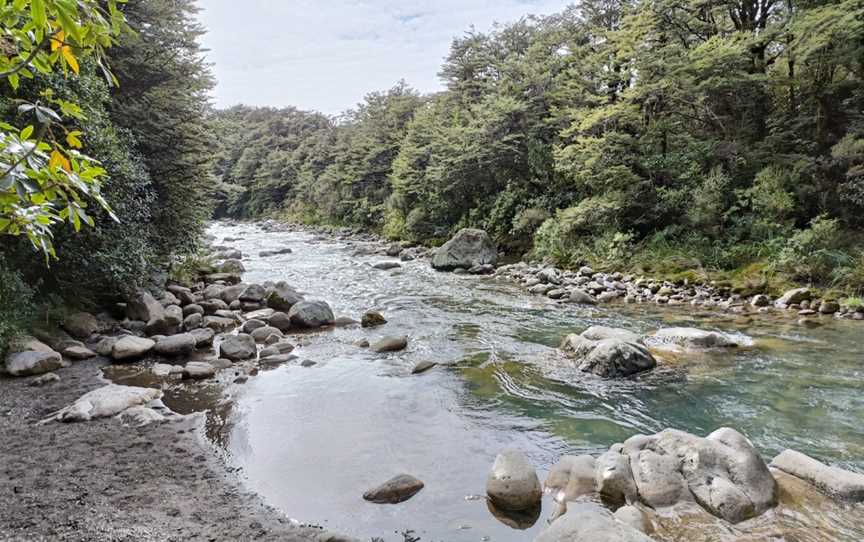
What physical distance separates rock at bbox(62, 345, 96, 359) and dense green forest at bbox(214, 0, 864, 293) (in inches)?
377

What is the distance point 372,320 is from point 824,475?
876 centimetres

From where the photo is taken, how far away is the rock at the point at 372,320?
11.6 metres

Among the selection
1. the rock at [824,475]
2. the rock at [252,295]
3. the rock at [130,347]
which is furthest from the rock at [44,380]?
the rock at [824,475]

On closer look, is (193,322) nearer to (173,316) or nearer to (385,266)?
Answer: (173,316)

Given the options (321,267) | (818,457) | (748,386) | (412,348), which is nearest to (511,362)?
(412,348)

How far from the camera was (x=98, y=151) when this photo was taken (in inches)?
346

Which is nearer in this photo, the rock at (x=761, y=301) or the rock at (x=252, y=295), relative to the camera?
the rock at (x=761, y=301)

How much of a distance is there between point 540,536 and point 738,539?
171 cm

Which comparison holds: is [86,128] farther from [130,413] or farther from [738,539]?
[738,539]

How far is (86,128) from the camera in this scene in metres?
8.45

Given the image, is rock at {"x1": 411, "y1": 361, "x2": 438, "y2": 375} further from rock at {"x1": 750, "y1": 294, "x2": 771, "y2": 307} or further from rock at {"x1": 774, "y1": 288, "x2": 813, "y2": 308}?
rock at {"x1": 774, "y1": 288, "x2": 813, "y2": 308}

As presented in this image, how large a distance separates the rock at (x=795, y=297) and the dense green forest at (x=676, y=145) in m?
0.71

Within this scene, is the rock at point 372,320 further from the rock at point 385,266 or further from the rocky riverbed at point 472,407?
the rock at point 385,266

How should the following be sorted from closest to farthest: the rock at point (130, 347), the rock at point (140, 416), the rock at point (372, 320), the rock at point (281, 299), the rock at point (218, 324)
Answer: the rock at point (140, 416) < the rock at point (130, 347) < the rock at point (218, 324) < the rock at point (372, 320) < the rock at point (281, 299)
